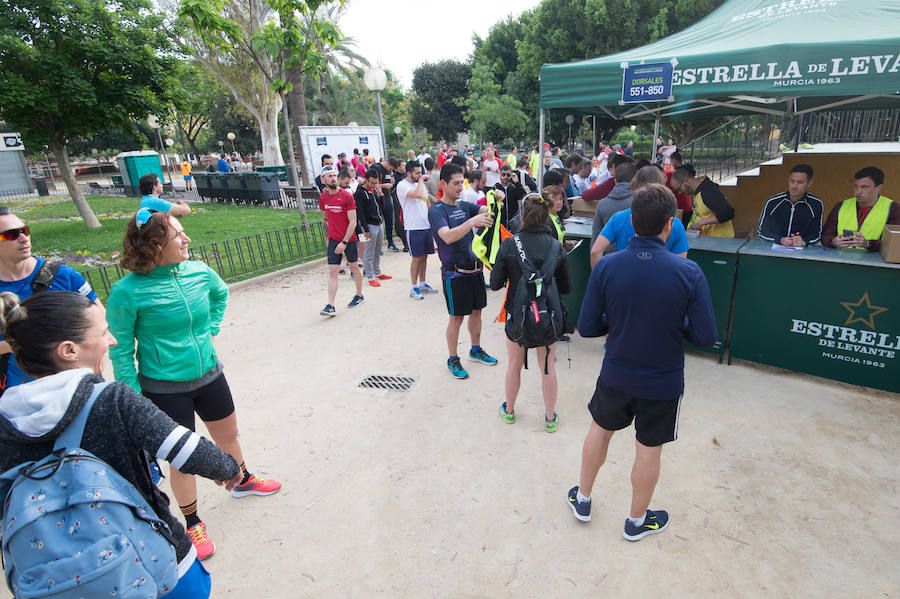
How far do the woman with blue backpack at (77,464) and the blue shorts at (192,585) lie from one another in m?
0.22

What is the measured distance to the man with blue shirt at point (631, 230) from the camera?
3.79m

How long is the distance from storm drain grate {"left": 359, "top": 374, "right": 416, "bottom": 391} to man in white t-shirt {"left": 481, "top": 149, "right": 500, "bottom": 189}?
4325mm

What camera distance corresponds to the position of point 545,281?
349 cm

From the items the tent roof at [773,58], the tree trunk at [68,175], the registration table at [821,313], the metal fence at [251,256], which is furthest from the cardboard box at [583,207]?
the tree trunk at [68,175]

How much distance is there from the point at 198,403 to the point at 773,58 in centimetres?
535

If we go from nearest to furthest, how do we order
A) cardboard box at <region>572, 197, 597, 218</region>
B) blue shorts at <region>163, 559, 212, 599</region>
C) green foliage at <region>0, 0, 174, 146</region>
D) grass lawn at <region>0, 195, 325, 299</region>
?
1. blue shorts at <region>163, 559, 212, 599</region>
2. cardboard box at <region>572, 197, 597, 218</region>
3. grass lawn at <region>0, 195, 325, 299</region>
4. green foliage at <region>0, 0, 174, 146</region>

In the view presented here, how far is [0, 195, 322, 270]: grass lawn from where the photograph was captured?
36.4ft

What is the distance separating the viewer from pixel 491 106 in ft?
116

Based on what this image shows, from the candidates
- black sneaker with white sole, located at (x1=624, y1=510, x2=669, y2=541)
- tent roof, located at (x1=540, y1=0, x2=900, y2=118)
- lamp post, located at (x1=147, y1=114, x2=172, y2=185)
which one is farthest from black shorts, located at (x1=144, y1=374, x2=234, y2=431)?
lamp post, located at (x1=147, y1=114, x2=172, y2=185)

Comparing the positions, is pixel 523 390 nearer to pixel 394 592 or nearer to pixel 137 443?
pixel 394 592

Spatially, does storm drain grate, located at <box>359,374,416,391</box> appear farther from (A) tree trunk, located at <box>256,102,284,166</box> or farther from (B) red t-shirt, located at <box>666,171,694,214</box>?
(A) tree trunk, located at <box>256,102,284,166</box>

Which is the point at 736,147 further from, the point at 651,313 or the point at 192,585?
the point at 192,585

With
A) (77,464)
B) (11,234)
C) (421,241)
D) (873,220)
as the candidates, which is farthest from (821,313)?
(11,234)

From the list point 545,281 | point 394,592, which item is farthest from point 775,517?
point 394,592
